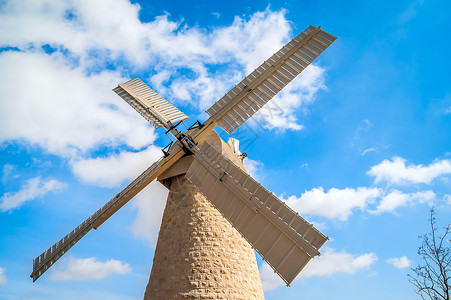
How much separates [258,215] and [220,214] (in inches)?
80.0

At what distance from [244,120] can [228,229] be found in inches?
132

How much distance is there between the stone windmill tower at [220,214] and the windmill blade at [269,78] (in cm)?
3

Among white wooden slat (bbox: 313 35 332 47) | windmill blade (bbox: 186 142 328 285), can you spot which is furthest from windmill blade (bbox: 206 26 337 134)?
windmill blade (bbox: 186 142 328 285)

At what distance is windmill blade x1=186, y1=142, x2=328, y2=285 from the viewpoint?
297 inches

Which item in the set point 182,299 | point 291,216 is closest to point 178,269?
point 182,299

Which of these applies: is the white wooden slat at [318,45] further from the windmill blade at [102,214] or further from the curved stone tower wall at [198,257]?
the curved stone tower wall at [198,257]

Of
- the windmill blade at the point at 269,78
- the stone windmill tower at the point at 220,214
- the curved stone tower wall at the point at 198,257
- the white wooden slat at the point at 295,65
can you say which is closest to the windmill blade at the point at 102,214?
the stone windmill tower at the point at 220,214

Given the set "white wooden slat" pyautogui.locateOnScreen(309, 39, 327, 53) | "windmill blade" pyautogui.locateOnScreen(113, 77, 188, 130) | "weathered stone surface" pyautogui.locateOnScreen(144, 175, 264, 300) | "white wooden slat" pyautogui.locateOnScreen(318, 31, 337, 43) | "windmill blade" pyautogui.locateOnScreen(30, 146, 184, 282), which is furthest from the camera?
"windmill blade" pyautogui.locateOnScreen(113, 77, 188, 130)

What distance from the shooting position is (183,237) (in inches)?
391

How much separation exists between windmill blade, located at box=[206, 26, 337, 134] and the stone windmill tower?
0.10 feet

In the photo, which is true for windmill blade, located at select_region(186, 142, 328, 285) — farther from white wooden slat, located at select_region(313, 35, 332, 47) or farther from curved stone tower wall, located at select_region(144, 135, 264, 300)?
white wooden slat, located at select_region(313, 35, 332, 47)

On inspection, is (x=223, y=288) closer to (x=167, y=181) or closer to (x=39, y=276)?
(x=167, y=181)

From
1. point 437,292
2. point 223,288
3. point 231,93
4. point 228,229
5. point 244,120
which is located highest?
point 231,93

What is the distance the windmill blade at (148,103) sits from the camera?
1217cm
